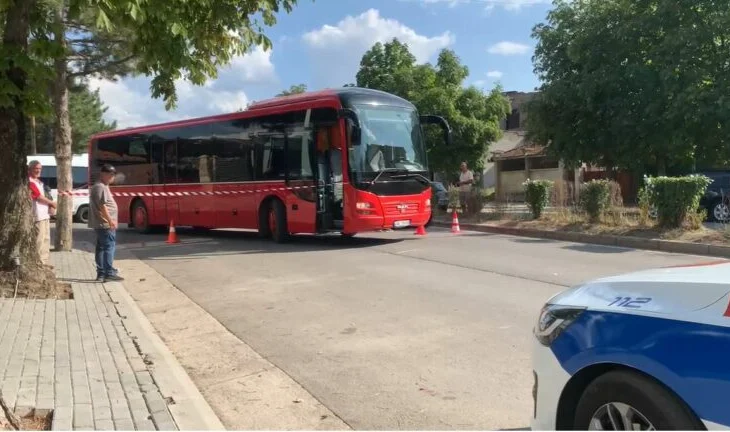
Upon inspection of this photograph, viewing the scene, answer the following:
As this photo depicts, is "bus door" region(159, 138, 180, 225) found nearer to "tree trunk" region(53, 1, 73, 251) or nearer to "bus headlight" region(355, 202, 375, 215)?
"tree trunk" region(53, 1, 73, 251)

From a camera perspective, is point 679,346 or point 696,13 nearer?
point 679,346

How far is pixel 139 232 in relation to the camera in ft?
72.2

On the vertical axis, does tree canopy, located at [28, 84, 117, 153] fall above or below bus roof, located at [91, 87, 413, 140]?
above

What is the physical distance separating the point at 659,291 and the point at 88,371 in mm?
4346

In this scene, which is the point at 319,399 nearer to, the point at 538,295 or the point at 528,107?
the point at 538,295

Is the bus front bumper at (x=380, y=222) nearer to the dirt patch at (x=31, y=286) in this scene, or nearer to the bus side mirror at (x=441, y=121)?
the bus side mirror at (x=441, y=121)

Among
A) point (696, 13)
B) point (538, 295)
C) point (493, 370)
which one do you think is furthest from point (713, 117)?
point (493, 370)

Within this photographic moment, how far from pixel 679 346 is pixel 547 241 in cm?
1310

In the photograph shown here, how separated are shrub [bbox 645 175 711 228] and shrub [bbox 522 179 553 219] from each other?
155 inches

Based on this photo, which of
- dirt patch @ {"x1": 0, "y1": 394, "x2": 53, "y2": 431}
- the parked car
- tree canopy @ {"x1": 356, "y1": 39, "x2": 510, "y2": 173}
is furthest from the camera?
tree canopy @ {"x1": 356, "y1": 39, "x2": 510, "y2": 173}

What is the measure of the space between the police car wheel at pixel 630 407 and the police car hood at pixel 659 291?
0.33 meters

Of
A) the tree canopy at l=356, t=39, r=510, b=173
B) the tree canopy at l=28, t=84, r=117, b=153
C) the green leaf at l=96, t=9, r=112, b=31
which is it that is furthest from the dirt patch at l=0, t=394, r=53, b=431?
the tree canopy at l=28, t=84, r=117, b=153

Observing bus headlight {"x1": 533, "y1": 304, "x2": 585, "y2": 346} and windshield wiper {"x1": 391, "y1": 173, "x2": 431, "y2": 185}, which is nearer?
bus headlight {"x1": 533, "y1": 304, "x2": 585, "y2": 346}

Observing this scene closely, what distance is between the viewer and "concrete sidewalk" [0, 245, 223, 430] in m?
4.33
